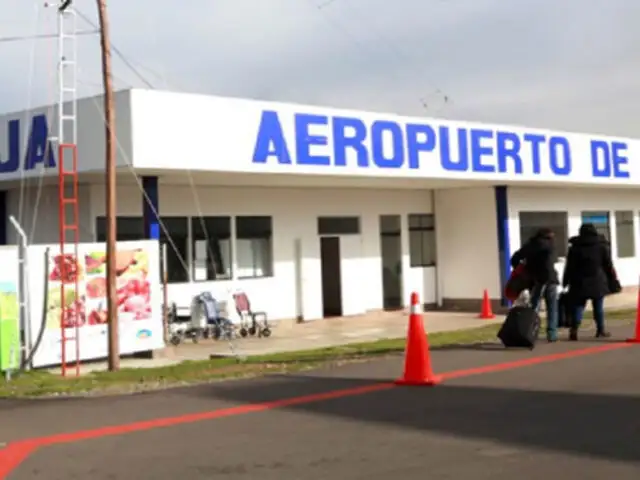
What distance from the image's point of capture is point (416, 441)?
787 centimetres

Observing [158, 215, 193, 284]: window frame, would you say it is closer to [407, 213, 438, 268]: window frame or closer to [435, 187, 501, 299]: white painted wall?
[407, 213, 438, 268]: window frame

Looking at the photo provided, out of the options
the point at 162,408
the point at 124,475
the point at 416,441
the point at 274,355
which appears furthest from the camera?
the point at 274,355

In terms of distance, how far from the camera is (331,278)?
23.6 meters

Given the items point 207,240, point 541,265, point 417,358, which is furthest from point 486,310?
point 417,358

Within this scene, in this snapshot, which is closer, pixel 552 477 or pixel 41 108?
pixel 552 477

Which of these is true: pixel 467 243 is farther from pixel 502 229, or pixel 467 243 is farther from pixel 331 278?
pixel 331 278

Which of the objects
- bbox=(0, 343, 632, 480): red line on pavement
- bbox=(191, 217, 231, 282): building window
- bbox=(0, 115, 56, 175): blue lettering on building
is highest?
bbox=(0, 115, 56, 175): blue lettering on building

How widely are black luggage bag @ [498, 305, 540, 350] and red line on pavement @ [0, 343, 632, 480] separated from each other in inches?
29.3

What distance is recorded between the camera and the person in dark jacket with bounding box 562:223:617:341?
14.5m

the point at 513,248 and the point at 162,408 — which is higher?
the point at 513,248

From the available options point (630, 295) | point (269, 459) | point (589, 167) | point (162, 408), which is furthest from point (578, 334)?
point (630, 295)

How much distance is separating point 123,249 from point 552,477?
10848 mm

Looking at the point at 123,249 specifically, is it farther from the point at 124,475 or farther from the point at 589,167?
the point at 589,167

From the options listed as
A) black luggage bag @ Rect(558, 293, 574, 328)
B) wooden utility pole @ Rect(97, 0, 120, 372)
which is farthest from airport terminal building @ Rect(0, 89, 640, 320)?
black luggage bag @ Rect(558, 293, 574, 328)
